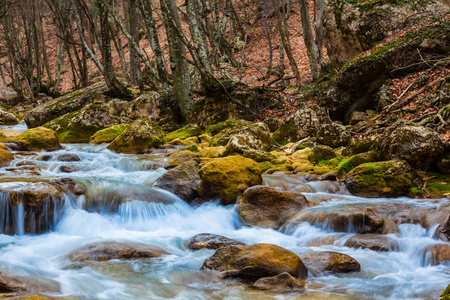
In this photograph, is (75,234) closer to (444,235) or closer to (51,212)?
(51,212)

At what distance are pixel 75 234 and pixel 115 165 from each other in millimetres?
3909

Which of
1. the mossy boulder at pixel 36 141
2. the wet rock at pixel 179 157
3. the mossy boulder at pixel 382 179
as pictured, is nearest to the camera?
the mossy boulder at pixel 382 179

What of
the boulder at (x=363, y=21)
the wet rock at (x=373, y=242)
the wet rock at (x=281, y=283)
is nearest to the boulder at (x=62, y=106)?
the boulder at (x=363, y=21)

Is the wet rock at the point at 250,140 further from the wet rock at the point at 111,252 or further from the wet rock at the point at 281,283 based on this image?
the wet rock at the point at 281,283

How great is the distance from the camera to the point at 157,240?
5.52m

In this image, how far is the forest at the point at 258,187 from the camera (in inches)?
155

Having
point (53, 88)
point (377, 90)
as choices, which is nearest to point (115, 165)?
point (377, 90)

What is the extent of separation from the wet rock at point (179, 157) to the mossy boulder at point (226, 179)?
1.97 metres

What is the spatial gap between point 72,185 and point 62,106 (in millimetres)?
10401

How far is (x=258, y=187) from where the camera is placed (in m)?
6.22

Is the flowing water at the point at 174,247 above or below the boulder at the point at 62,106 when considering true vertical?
below

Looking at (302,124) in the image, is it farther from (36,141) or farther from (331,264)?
(36,141)

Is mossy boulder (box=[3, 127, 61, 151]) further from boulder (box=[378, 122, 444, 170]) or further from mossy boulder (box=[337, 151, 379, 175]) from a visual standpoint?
boulder (box=[378, 122, 444, 170])

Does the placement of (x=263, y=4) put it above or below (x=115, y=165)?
above
